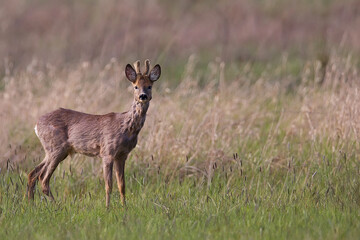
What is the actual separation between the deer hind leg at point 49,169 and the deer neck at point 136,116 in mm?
815

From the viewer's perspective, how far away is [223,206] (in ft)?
22.3

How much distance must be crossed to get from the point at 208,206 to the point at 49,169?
1714mm

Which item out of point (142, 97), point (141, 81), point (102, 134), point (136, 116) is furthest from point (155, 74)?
point (102, 134)

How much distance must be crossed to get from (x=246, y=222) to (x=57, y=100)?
4.92 m

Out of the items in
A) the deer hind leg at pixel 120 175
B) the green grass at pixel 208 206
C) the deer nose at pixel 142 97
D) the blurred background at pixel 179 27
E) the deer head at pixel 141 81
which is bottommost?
the green grass at pixel 208 206

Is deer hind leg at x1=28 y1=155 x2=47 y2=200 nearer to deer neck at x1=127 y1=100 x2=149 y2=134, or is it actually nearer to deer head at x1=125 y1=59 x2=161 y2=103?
deer neck at x1=127 y1=100 x2=149 y2=134

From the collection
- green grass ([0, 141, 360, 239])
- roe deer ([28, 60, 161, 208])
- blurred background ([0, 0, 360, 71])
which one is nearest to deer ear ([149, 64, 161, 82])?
roe deer ([28, 60, 161, 208])

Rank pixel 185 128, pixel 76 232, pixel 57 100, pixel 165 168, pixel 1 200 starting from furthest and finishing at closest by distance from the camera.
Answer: pixel 57 100 < pixel 185 128 < pixel 165 168 < pixel 1 200 < pixel 76 232

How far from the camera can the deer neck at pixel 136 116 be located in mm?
6941

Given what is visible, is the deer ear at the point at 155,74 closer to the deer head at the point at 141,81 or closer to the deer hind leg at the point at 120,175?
the deer head at the point at 141,81

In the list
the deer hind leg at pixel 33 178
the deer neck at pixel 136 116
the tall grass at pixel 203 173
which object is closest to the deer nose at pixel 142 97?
the deer neck at pixel 136 116

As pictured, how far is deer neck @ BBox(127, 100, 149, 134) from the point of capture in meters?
6.94

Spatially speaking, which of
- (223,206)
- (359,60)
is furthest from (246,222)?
(359,60)

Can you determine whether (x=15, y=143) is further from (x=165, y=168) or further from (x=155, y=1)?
(x=155, y=1)
